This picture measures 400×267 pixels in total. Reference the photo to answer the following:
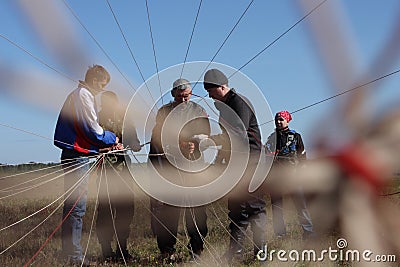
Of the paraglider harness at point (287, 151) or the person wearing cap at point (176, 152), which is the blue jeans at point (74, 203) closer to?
the person wearing cap at point (176, 152)

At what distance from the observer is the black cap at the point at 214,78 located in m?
4.07

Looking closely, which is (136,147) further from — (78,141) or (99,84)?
(99,84)

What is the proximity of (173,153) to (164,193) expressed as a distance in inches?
23.7

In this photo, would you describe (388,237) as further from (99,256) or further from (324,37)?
(99,256)

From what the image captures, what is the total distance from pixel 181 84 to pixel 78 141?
1.10 m

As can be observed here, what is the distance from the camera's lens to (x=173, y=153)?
4.25m

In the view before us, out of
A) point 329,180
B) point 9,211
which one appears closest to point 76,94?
point 329,180

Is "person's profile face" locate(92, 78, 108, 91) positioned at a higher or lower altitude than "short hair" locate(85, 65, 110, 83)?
lower

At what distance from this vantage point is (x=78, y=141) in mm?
4777

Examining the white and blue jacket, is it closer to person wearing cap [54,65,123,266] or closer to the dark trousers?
person wearing cap [54,65,123,266]

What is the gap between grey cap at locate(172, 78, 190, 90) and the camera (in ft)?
13.7

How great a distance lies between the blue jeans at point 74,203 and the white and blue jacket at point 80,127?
120 millimetres

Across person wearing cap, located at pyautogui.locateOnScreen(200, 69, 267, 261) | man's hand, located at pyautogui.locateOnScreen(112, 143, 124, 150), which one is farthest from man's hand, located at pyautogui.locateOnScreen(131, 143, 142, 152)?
person wearing cap, located at pyautogui.locateOnScreen(200, 69, 267, 261)

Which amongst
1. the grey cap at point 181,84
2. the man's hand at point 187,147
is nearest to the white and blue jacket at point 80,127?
the grey cap at point 181,84
